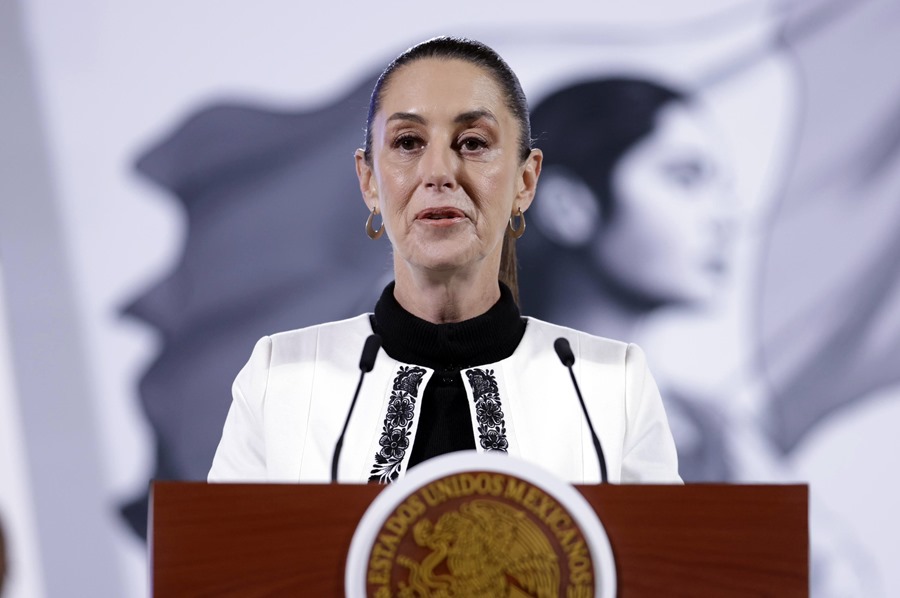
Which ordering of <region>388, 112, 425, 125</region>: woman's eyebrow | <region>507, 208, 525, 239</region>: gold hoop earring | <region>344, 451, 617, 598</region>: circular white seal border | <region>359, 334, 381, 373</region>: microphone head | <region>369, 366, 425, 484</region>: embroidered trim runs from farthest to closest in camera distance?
1. <region>507, 208, 525, 239</region>: gold hoop earring
2. <region>388, 112, 425, 125</region>: woman's eyebrow
3. <region>369, 366, 425, 484</region>: embroidered trim
4. <region>359, 334, 381, 373</region>: microphone head
5. <region>344, 451, 617, 598</region>: circular white seal border

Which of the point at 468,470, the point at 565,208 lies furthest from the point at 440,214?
the point at 565,208

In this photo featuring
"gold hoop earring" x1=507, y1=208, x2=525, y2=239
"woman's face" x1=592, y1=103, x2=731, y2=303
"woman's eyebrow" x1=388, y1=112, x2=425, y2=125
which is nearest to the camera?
"woman's eyebrow" x1=388, y1=112, x2=425, y2=125

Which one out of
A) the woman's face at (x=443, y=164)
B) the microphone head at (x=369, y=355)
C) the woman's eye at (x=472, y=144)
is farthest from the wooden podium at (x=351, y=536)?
the woman's eye at (x=472, y=144)

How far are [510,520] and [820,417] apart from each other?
6.54 ft

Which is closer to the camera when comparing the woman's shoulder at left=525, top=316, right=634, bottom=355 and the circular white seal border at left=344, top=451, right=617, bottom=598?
the circular white seal border at left=344, top=451, right=617, bottom=598

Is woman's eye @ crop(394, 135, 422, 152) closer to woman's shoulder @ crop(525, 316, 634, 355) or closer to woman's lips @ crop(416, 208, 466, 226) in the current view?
woman's lips @ crop(416, 208, 466, 226)

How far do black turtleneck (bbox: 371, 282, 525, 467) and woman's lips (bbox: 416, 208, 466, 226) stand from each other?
0.16 metres

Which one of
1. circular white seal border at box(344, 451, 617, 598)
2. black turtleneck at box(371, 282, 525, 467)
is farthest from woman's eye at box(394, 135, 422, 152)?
circular white seal border at box(344, 451, 617, 598)

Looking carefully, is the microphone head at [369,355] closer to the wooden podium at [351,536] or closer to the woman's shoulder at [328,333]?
the woman's shoulder at [328,333]

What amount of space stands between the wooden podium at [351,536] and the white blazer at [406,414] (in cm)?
53

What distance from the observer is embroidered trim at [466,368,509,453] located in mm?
1550

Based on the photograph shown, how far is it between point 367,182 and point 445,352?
0.33 meters

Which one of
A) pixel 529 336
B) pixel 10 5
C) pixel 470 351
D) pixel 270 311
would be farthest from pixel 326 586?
pixel 10 5

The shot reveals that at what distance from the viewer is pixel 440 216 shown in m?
1.60
